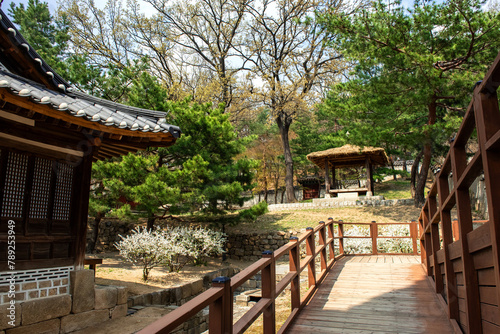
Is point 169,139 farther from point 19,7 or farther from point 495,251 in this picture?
point 19,7

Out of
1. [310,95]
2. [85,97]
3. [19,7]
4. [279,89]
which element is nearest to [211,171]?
[85,97]

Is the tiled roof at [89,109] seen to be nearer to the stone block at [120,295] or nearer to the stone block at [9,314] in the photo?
the stone block at [9,314]

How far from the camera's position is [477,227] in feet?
6.99

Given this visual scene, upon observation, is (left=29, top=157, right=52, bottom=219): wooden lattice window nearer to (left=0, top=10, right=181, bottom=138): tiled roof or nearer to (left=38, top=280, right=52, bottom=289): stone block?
(left=38, top=280, right=52, bottom=289): stone block

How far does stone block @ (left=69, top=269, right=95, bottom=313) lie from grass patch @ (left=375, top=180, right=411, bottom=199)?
1775 cm

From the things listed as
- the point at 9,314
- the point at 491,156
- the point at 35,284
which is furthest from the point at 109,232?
the point at 491,156

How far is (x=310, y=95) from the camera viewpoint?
20.5 m

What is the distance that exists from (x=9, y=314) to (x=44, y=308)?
377 millimetres

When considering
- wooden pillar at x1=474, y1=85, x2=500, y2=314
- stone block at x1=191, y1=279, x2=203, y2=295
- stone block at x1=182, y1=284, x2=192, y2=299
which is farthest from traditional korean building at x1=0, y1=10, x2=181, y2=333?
stone block at x1=191, y1=279, x2=203, y2=295

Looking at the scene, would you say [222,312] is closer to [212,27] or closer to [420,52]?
[420,52]

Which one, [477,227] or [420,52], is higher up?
[420,52]

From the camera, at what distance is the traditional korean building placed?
370 centimetres

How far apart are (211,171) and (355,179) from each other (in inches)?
636

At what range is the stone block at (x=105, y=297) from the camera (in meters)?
4.64
